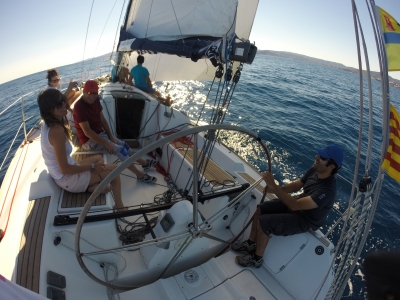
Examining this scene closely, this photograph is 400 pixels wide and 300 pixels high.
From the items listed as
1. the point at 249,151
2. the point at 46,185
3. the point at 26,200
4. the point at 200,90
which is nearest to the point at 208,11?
the point at 46,185

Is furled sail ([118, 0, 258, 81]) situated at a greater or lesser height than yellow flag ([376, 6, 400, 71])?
greater

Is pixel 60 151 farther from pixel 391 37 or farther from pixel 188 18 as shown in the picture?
pixel 188 18

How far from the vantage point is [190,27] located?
3146 millimetres

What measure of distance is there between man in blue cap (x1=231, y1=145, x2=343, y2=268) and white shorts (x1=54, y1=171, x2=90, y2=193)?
162 centimetres

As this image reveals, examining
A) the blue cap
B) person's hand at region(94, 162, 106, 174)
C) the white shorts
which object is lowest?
the white shorts

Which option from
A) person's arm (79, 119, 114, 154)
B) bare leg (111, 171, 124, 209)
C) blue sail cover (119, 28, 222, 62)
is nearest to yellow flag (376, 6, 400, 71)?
blue sail cover (119, 28, 222, 62)

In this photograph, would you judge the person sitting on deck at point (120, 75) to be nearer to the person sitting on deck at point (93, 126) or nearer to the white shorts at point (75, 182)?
the person sitting on deck at point (93, 126)

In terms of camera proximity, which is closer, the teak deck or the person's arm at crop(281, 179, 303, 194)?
the teak deck

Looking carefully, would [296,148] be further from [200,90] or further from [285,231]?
[200,90]

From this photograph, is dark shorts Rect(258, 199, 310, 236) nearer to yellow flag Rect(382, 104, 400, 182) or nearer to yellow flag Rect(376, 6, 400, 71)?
yellow flag Rect(382, 104, 400, 182)

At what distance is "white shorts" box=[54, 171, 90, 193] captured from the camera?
1984mm

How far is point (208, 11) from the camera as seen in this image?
124 inches

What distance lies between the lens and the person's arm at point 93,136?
2.73m

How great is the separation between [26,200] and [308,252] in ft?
8.70
